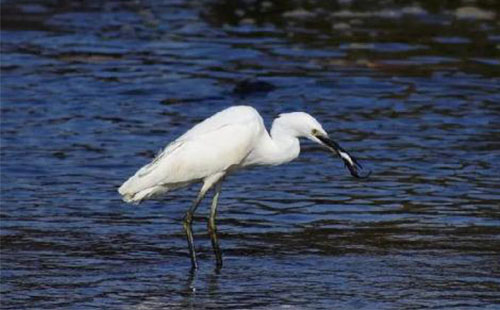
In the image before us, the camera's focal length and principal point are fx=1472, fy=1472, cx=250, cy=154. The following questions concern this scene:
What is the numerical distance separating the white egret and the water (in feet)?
1.41

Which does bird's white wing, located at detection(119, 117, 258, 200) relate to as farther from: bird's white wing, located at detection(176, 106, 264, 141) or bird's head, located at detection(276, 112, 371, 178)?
bird's head, located at detection(276, 112, 371, 178)

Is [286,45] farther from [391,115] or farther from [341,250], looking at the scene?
[341,250]

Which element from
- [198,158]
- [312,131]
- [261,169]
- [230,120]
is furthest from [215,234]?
[261,169]

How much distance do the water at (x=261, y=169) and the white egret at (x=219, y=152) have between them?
43 centimetres

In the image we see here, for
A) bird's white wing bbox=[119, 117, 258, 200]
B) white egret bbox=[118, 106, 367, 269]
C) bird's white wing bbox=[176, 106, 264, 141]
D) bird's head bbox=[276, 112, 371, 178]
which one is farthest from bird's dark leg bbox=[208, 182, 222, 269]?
bird's head bbox=[276, 112, 371, 178]

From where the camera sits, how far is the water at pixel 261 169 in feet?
27.1

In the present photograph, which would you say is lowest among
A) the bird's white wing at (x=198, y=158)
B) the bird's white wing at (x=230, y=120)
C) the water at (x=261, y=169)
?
the water at (x=261, y=169)

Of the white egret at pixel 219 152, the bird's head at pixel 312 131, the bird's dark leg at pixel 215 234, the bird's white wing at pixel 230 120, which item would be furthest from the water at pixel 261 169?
the bird's white wing at pixel 230 120

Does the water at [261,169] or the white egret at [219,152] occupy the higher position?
the white egret at [219,152]

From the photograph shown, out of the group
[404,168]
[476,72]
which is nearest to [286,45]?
[476,72]

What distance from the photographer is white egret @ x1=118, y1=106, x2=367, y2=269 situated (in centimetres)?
873

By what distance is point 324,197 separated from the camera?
10.4 meters

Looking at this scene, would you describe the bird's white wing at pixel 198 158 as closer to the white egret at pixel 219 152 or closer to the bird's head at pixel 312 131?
the white egret at pixel 219 152

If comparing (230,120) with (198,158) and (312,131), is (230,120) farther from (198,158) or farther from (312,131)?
(312,131)
